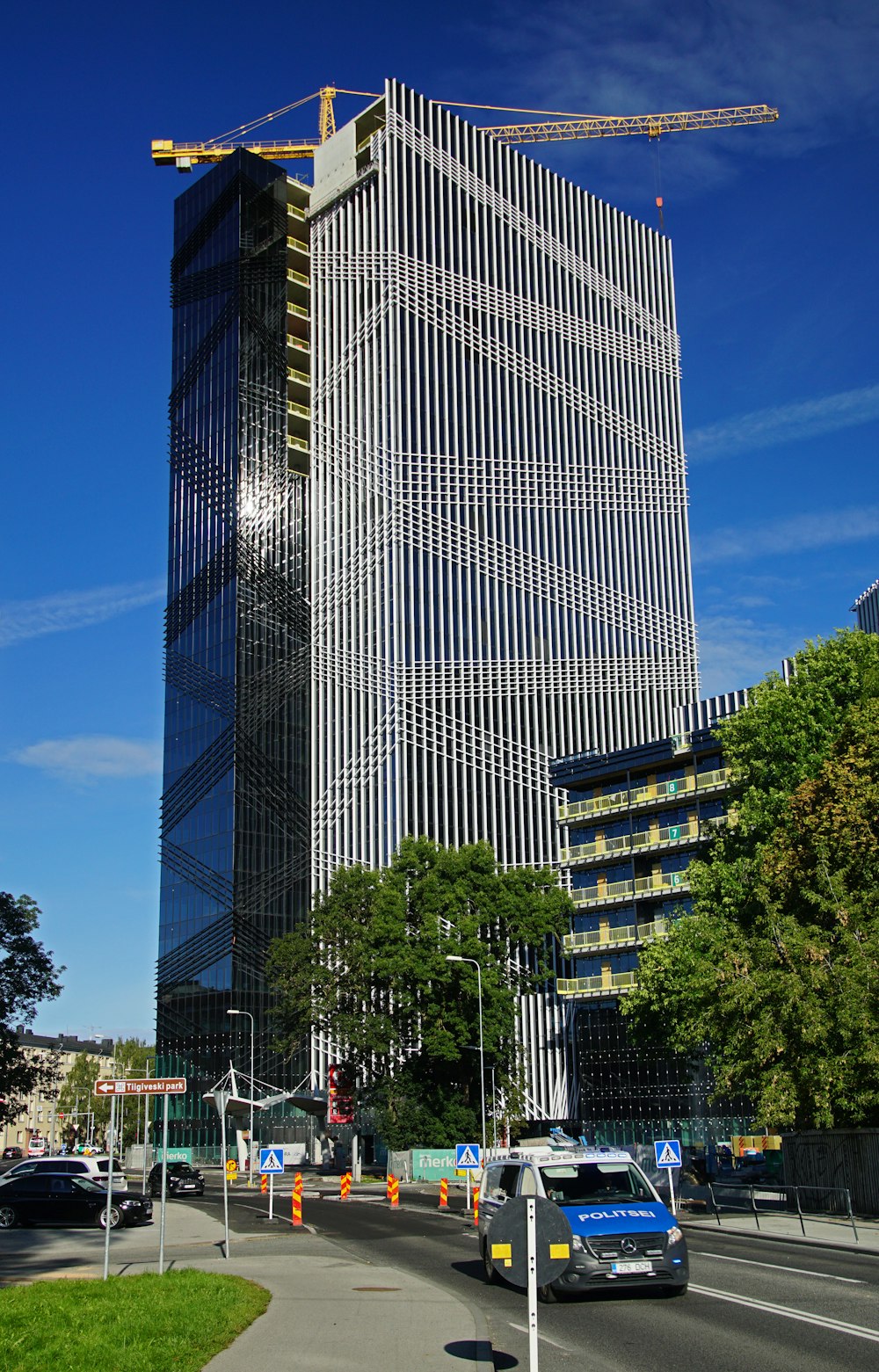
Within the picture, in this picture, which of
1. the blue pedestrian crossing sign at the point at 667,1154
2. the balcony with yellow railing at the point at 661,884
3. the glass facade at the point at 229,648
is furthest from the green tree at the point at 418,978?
the blue pedestrian crossing sign at the point at 667,1154

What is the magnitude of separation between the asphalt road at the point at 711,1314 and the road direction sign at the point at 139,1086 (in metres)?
5.18

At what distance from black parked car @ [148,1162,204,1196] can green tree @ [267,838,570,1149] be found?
960cm

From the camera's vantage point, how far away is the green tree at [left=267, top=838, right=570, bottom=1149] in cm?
6475

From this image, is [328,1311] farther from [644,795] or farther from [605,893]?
[644,795]

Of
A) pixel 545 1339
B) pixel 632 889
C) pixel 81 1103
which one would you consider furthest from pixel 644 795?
pixel 81 1103

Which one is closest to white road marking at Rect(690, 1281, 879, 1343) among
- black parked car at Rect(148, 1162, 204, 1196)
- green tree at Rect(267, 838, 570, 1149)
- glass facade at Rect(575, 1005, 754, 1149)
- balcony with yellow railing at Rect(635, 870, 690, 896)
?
black parked car at Rect(148, 1162, 204, 1196)

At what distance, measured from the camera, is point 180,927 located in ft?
344

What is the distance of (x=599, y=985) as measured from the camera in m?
73.4

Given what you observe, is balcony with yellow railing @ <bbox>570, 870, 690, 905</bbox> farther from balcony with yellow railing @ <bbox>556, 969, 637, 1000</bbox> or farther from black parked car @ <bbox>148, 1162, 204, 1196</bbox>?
black parked car @ <bbox>148, 1162, 204, 1196</bbox>

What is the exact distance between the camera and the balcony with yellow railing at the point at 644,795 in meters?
71.1

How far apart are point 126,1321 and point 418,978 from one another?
49079 millimetres

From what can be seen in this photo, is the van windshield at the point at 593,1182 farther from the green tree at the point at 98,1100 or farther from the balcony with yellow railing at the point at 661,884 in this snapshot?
the green tree at the point at 98,1100

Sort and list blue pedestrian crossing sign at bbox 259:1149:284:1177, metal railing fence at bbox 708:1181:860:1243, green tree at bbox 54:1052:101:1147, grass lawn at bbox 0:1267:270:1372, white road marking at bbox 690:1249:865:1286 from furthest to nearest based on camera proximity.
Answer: green tree at bbox 54:1052:101:1147 → metal railing fence at bbox 708:1181:860:1243 → blue pedestrian crossing sign at bbox 259:1149:284:1177 → white road marking at bbox 690:1249:865:1286 → grass lawn at bbox 0:1267:270:1372

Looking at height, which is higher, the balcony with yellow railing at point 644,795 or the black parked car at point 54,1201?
the balcony with yellow railing at point 644,795
